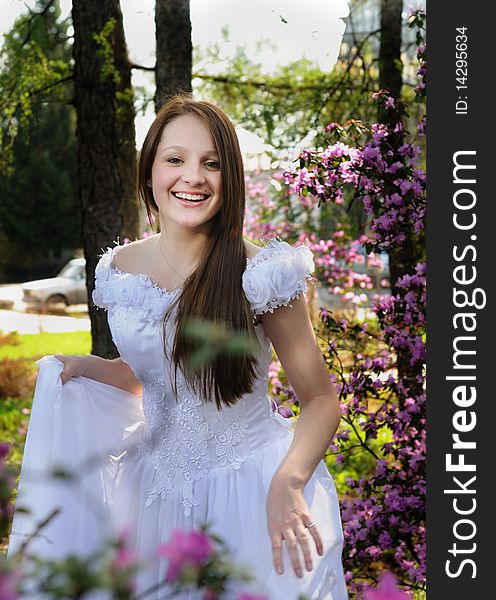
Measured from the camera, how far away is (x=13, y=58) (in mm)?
5684

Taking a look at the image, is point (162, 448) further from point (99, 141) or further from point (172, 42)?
point (99, 141)

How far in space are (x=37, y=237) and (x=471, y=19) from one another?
2368cm

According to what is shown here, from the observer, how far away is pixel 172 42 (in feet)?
14.3

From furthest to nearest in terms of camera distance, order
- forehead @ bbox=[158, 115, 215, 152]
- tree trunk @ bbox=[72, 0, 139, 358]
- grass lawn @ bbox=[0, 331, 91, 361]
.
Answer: grass lawn @ bbox=[0, 331, 91, 361], tree trunk @ bbox=[72, 0, 139, 358], forehead @ bbox=[158, 115, 215, 152]

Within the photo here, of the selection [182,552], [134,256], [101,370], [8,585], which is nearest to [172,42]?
[134,256]

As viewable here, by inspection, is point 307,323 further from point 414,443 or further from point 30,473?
point 414,443

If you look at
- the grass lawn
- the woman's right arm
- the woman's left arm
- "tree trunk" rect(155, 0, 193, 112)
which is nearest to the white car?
the grass lawn

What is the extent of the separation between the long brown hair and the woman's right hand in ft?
0.84

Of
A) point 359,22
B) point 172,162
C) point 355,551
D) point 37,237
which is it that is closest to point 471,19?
point 172,162

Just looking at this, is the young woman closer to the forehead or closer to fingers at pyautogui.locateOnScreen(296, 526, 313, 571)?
the forehead

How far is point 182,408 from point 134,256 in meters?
0.49

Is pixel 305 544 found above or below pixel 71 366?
below

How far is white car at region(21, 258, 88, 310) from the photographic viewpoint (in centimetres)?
1839

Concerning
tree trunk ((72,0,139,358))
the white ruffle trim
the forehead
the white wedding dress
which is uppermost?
tree trunk ((72,0,139,358))
